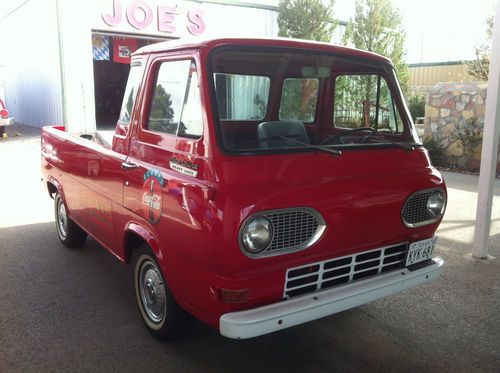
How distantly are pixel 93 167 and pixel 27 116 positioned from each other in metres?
19.7

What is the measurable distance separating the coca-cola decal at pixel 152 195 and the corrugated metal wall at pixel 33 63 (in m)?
14.1

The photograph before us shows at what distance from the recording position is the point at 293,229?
100 inches

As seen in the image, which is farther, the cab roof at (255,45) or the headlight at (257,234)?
the cab roof at (255,45)

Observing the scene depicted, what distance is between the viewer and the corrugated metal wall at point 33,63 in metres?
16.4

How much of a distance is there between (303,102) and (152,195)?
5.46ft

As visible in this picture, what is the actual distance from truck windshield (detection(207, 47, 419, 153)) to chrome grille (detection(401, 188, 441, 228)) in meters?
0.39

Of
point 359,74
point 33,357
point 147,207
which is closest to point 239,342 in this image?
point 147,207

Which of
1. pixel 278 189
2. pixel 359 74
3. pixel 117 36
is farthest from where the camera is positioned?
pixel 117 36

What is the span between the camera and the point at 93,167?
386cm

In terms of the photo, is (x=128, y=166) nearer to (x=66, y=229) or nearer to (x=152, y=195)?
(x=152, y=195)

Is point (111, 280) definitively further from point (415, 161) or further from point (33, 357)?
point (415, 161)

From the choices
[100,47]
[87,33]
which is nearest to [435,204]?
[87,33]

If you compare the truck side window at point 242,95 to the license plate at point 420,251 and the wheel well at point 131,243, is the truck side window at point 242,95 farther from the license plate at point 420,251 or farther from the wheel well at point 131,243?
the license plate at point 420,251

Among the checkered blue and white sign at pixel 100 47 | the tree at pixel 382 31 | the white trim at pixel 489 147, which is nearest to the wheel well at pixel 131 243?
the white trim at pixel 489 147
